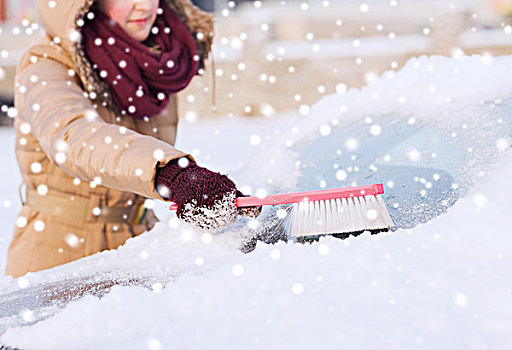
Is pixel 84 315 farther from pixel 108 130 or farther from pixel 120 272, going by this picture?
pixel 108 130

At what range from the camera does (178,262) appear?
44.4 inches

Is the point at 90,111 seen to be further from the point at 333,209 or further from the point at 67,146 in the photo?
the point at 333,209

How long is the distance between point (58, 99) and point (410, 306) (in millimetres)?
1096

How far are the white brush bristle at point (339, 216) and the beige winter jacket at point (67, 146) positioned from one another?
1.39ft

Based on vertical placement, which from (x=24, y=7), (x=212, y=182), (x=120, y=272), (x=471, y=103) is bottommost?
(x=24, y=7)

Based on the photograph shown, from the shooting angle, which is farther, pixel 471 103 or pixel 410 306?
pixel 471 103

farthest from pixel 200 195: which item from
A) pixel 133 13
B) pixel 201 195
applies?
pixel 133 13

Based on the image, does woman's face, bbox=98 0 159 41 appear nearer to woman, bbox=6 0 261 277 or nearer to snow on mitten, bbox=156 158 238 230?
woman, bbox=6 0 261 277

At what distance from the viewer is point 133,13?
169 cm

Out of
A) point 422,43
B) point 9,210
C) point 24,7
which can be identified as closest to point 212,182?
point 9,210

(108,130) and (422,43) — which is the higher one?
(108,130)

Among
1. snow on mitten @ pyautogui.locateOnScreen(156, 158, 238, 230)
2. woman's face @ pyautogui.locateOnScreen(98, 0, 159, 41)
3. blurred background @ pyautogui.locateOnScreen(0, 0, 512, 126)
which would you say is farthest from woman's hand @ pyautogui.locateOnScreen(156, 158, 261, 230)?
blurred background @ pyautogui.locateOnScreen(0, 0, 512, 126)

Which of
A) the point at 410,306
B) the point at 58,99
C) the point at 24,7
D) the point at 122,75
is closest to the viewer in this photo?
the point at 410,306

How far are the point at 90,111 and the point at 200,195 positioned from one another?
1.75ft
